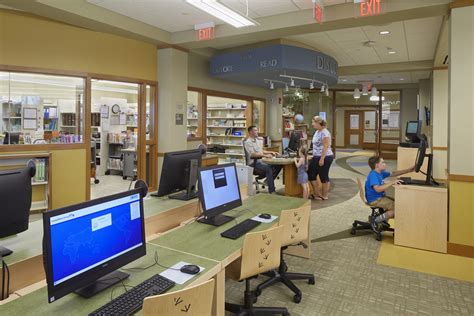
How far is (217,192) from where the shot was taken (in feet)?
8.94

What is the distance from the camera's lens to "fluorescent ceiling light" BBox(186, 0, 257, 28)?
3613mm

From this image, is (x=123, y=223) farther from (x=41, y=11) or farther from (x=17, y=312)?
(x=41, y=11)

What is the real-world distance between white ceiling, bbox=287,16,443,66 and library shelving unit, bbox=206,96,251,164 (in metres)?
3.10

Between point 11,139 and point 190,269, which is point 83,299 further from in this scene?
point 11,139

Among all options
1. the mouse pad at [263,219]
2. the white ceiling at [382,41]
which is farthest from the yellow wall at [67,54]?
the mouse pad at [263,219]

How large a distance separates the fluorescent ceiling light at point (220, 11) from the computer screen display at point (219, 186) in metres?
1.87

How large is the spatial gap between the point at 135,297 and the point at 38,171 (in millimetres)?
4485

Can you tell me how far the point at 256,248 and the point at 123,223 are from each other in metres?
0.94

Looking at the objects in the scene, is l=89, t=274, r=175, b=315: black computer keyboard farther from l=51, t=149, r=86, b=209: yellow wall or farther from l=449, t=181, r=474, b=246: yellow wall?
l=51, t=149, r=86, b=209: yellow wall

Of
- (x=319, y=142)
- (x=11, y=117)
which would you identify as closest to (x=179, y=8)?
(x=11, y=117)

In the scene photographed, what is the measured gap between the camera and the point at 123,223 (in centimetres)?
181

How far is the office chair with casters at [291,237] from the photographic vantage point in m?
2.80

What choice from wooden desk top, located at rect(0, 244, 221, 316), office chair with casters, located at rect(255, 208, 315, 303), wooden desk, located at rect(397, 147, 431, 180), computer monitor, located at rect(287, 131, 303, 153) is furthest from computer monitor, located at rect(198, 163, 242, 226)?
wooden desk, located at rect(397, 147, 431, 180)

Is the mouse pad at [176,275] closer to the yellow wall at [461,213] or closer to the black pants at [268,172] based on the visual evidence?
the yellow wall at [461,213]
